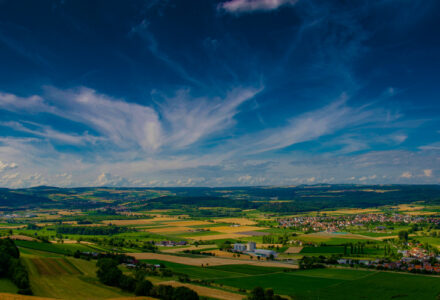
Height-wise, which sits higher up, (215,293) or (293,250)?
(215,293)

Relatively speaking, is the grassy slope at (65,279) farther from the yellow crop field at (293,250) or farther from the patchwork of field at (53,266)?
the yellow crop field at (293,250)

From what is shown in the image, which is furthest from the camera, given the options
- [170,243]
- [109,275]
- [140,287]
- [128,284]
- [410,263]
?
[170,243]

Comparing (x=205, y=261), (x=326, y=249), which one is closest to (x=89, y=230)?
(x=205, y=261)

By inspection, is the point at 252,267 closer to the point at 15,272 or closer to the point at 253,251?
the point at 253,251

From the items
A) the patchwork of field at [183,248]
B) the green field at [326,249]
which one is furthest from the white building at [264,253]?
the patchwork of field at [183,248]

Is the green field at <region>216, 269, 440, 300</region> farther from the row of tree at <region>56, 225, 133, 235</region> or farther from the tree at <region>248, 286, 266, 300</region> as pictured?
the row of tree at <region>56, 225, 133, 235</region>

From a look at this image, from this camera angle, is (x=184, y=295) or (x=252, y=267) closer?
(x=184, y=295)

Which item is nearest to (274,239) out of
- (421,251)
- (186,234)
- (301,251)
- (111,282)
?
(301,251)

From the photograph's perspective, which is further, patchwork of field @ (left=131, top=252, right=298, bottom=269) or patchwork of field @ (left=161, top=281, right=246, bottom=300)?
patchwork of field @ (left=131, top=252, right=298, bottom=269)

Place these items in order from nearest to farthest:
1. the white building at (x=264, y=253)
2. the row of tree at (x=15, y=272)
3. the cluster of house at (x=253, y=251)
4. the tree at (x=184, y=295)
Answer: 1. the tree at (x=184, y=295)
2. the row of tree at (x=15, y=272)
3. the cluster of house at (x=253, y=251)
4. the white building at (x=264, y=253)

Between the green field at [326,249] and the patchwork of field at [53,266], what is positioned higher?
the patchwork of field at [53,266]

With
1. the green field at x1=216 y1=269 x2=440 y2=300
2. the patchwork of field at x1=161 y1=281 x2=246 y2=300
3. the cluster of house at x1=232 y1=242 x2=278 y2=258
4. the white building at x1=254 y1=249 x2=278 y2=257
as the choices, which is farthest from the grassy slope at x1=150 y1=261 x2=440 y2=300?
the white building at x1=254 y1=249 x2=278 y2=257
